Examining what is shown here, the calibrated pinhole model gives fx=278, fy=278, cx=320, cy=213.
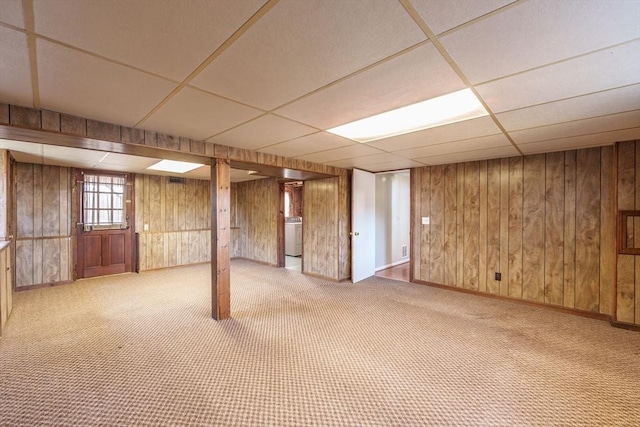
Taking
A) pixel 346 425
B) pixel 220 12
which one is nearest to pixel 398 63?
pixel 220 12

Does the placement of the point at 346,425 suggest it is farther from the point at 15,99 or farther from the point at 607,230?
the point at 607,230

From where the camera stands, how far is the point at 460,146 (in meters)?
3.43

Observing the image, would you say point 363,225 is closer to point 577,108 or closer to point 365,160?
point 365,160

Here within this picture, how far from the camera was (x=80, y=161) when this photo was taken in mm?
Result: 4492

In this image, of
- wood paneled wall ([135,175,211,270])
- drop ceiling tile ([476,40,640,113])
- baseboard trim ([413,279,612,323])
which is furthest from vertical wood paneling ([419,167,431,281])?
wood paneled wall ([135,175,211,270])

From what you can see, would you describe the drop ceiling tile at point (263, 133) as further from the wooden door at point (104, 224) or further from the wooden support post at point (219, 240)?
the wooden door at point (104, 224)

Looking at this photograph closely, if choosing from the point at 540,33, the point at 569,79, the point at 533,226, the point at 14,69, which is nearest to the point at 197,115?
the point at 14,69

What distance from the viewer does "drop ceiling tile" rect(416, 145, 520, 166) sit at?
12.0ft

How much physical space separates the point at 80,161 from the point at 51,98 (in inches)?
123

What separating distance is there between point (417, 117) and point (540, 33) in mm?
1377

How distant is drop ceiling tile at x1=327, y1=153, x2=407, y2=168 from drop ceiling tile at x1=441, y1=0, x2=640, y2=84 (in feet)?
8.00

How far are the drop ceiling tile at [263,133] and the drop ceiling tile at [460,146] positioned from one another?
162 cm

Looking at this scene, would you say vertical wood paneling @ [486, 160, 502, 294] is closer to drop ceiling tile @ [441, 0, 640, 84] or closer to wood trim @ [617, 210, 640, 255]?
wood trim @ [617, 210, 640, 255]

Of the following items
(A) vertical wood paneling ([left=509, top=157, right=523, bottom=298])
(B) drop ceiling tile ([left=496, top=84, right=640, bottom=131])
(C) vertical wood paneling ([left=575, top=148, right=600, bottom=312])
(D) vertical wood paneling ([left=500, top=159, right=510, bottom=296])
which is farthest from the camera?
(D) vertical wood paneling ([left=500, top=159, right=510, bottom=296])
